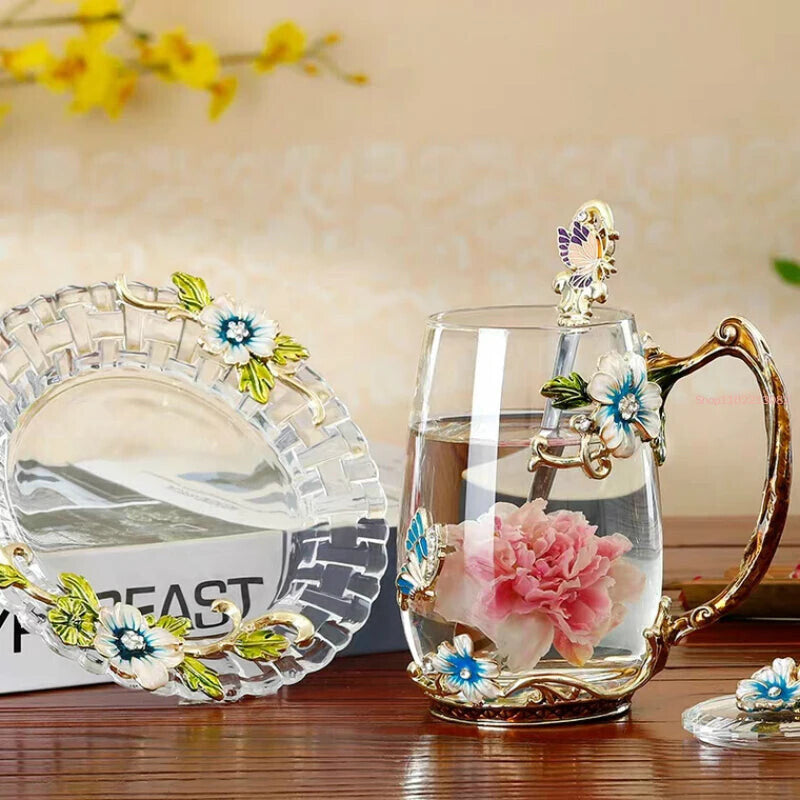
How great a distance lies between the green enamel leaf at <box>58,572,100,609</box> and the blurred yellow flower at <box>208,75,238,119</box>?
3.61 ft

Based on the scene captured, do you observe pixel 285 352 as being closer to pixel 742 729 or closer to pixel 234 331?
pixel 234 331

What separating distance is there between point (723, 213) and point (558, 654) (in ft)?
3.78

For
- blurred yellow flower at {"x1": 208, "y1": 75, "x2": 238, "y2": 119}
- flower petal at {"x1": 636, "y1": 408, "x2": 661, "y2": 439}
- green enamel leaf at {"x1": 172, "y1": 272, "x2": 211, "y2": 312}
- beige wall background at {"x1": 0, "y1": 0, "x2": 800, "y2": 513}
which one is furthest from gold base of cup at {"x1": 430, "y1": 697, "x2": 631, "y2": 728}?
blurred yellow flower at {"x1": 208, "y1": 75, "x2": 238, "y2": 119}

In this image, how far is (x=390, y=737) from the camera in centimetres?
46

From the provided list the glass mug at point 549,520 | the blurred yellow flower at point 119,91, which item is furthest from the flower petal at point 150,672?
the blurred yellow flower at point 119,91

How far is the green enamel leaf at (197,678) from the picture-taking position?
50cm

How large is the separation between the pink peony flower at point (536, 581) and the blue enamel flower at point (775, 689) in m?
0.05

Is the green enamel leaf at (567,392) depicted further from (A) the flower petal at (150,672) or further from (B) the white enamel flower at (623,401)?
(A) the flower petal at (150,672)

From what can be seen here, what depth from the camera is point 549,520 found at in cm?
45

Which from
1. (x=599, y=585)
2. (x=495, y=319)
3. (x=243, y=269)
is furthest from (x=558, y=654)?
(x=243, y=269)

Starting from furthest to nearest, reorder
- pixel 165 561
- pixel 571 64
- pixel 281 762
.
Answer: pixel 571 64, pixel 165 561, pixel 281 762

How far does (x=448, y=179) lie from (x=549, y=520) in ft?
3.63

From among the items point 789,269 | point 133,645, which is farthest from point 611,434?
point 789,269

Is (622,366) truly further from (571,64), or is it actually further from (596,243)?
(571,64)
